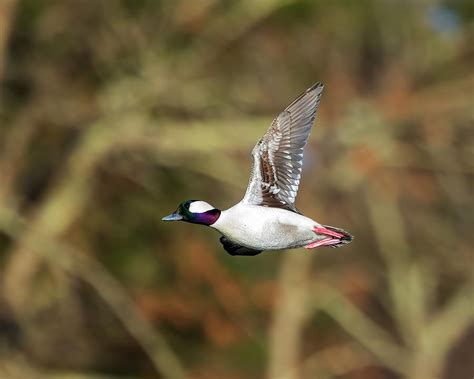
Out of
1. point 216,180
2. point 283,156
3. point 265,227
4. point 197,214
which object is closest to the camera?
Result: point 265,227

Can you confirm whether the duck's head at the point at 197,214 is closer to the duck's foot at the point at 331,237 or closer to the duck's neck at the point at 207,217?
the duck's neck at the point at 207,217

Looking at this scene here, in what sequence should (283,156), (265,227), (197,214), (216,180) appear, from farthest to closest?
(216,180)
(283,156)
(197,214)
(265,227)

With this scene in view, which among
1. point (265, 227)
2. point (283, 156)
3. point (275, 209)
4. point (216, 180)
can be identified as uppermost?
point (216, 180)

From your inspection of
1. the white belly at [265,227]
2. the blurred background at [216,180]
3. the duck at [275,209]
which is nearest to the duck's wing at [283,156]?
the duck at [275,209]

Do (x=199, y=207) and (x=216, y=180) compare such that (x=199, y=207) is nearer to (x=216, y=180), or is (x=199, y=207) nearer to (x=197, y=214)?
(x=197, y=214)

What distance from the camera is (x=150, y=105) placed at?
46.0 feet

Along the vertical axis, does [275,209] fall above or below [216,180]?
below

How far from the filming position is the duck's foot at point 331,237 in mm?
3559

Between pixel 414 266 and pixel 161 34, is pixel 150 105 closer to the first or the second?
pixel 161 34

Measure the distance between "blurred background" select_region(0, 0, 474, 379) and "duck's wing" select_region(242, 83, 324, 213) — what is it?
9.02m

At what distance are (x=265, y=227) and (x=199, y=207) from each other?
246 millimetres

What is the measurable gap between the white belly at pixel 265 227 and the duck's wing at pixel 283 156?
0.10 m

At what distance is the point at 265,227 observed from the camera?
11.1ft

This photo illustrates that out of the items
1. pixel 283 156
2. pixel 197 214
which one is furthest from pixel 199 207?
pixel 283 156
